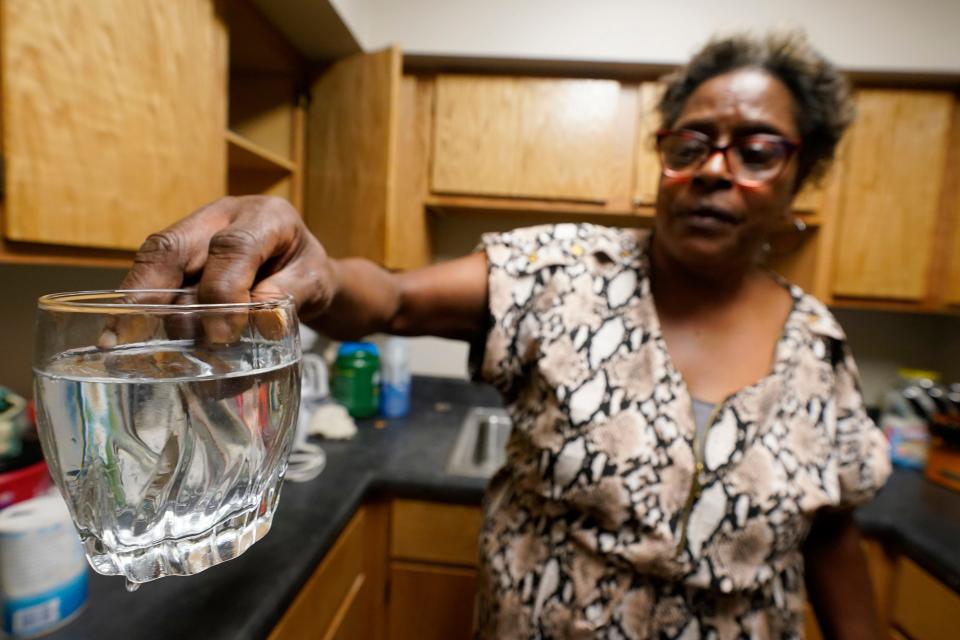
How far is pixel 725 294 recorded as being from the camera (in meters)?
0.81

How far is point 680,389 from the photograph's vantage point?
682 millimetres

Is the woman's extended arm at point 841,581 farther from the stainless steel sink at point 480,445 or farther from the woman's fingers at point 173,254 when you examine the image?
the woman's fingers at point 173,254

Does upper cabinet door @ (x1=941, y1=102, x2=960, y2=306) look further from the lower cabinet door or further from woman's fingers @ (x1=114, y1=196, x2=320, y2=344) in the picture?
woman's fingers @ (x1=114, y1=196, x2=320, y2=344)

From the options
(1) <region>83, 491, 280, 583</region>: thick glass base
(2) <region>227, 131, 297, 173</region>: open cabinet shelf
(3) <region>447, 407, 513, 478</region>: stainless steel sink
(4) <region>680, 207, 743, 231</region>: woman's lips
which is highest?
(2) <region>227, 131, 297, 173</region>: open cabinet shelf

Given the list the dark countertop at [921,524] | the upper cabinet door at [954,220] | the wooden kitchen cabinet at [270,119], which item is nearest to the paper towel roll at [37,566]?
the wooden kitchen cabinet at [270,119]

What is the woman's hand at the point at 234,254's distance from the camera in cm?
32

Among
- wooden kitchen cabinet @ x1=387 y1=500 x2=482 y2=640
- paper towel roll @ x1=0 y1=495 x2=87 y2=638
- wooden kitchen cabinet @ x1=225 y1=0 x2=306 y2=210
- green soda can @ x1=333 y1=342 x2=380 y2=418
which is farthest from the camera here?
green soda can @ x1=333 y1=342 x2=380 y2=418

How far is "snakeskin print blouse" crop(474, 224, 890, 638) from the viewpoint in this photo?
25.4 inches

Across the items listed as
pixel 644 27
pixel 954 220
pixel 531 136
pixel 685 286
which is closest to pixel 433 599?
pixel 685 286

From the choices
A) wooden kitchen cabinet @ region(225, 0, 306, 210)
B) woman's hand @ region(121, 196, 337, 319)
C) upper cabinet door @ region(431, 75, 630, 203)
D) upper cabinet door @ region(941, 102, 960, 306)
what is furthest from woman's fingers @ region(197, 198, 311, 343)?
upper cabinet door @ region(941, 102, 960, 306)

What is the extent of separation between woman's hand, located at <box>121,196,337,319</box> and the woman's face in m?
0.55

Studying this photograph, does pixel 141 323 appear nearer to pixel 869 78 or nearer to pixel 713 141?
pixel 713 141

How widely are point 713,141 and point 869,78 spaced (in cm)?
110

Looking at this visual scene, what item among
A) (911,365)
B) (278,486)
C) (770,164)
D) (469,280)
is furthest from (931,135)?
(278,486)
